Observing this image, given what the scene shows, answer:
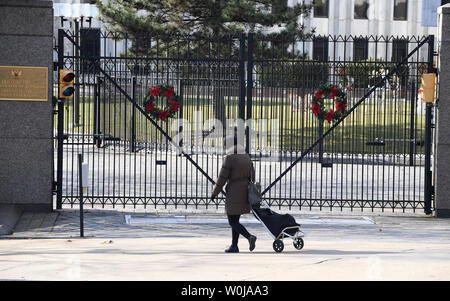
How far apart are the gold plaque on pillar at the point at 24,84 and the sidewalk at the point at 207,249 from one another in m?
2.01

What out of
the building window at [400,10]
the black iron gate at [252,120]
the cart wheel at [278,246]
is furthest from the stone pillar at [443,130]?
the building window at [400,10]

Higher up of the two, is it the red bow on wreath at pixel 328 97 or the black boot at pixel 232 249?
the red bow on wreath at pixel 328 97

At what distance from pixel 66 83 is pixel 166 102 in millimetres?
1782

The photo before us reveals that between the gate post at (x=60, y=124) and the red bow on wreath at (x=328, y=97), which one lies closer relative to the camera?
the gate post at (x=60, y=124)

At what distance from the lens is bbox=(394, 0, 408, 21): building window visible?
6456 cm

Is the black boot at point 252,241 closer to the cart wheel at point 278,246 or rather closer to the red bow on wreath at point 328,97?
Result: the cart wheel at point 278,246

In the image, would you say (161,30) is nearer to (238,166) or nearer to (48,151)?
(48,151)

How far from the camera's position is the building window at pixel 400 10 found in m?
64.6

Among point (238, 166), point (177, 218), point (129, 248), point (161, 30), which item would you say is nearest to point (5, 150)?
point (177, 218)

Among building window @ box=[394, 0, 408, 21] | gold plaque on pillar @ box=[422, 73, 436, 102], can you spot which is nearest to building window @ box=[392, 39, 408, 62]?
gold plaque on pillar @ box=[422, 73, 436, 102]

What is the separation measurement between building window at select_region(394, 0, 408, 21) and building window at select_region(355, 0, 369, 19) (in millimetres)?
2321

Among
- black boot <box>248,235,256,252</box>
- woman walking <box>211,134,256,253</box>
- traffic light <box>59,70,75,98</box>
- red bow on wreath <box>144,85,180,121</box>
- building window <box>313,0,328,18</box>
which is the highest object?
building window <box>313,0,328,18</box>

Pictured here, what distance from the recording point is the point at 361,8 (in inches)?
2530

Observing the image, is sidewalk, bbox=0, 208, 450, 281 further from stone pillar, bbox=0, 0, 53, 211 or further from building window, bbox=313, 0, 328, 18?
building window, bbox=313, 0, 328, 18
